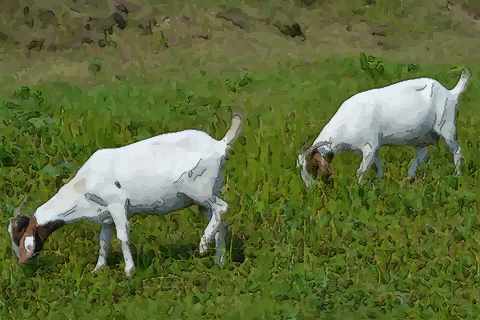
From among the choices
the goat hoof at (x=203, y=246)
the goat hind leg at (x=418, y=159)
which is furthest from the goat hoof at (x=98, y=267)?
the goat hind leg at (x=418, y=159)

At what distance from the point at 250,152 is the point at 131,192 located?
12.0 feet

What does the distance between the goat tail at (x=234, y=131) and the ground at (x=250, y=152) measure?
38.4 inches

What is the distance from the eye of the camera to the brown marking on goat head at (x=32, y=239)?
28.0 ft

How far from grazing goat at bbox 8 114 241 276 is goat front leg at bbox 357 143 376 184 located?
2443 millimetres

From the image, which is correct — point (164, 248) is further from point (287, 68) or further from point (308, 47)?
point (308, 47)

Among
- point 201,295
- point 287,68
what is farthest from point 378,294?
point 287,68

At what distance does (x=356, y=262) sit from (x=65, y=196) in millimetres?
2639

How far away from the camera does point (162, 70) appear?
18.3m

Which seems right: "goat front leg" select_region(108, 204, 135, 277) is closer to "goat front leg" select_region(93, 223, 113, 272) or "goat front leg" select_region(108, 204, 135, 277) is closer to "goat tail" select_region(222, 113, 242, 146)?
"goat front leg" select_region(93, 223, 113, 272)

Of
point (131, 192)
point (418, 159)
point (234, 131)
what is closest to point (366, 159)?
point (418, 159)

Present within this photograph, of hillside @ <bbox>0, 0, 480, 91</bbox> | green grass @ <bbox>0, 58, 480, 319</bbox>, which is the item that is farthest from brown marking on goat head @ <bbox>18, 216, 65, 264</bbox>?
hillside @ <bbox>0, 0, 480, 91</bbox>

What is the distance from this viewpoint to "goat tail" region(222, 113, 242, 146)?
8.84 metres

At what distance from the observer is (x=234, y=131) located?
29.2ft

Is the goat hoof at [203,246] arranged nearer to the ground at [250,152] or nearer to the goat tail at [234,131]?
the ground at [250,152]
